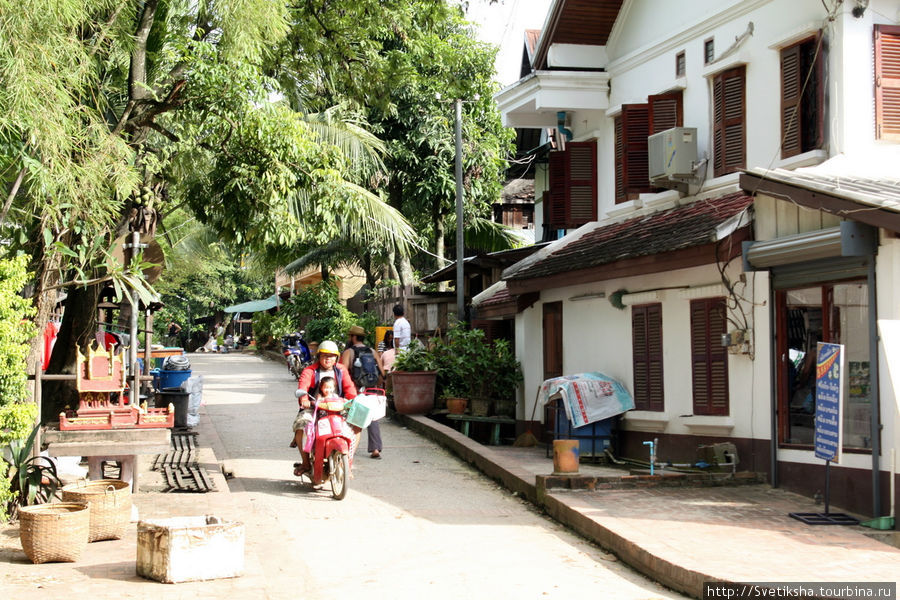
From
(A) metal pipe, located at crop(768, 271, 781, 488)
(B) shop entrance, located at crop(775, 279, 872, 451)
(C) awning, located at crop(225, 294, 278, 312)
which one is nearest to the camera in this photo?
(B) shop entrance, located at crop(775, 279, 872, 451)

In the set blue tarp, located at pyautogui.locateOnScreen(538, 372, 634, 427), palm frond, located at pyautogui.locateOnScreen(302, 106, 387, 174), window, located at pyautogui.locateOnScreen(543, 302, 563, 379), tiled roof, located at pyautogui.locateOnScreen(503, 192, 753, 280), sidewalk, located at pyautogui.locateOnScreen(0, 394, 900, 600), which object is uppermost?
palm frond, located at pyautogui.locateOnScreen(302, 106, 387, 174)

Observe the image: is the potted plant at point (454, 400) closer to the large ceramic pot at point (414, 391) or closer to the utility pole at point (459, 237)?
the large ceramic pot at point (414, 391)

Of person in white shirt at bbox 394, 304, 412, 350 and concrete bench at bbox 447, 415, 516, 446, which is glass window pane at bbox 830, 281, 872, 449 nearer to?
concrete bench at bbox 447, 415, 516, 446

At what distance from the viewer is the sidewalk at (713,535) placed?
720cm

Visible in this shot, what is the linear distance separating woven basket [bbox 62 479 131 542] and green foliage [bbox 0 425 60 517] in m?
0.42

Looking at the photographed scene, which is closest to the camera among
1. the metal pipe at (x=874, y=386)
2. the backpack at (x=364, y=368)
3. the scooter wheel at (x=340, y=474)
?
the metal pipe at (x=874, y=386)

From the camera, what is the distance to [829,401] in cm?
922

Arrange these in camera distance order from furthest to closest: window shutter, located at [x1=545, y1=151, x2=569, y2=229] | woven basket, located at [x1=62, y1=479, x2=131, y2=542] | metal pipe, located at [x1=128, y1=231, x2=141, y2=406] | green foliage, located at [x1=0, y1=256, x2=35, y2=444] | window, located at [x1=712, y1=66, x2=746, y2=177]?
1. window shutter, located at [x1=545, y1=151, x2=569, y2=229]
2. window, located at [x1=712, y1=66, x2=746, y2=177]
3. metal pipe, located at [x1=128, y1=231, x2=141, y2=406]
4. woven basket, located at [x1=62, y1=479, x2=131, y2=542]
5. green foliage, located at [x1=0, y1=256, x2=35, y2=444]

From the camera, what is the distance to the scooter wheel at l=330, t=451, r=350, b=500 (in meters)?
11.0

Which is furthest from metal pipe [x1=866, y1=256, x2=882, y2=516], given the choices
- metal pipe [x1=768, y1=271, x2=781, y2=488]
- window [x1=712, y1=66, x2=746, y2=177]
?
window [x1=712, y1=66, x2=746, y2=177]

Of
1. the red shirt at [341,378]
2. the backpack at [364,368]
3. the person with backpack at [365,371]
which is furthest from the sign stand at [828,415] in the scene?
the backpack at [364,368]

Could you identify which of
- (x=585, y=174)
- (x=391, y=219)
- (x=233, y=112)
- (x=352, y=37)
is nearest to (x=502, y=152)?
(x=391, y=219)

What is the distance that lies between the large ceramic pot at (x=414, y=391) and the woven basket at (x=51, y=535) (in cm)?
1166

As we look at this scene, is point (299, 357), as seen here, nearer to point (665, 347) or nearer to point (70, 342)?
point (70, 342)
